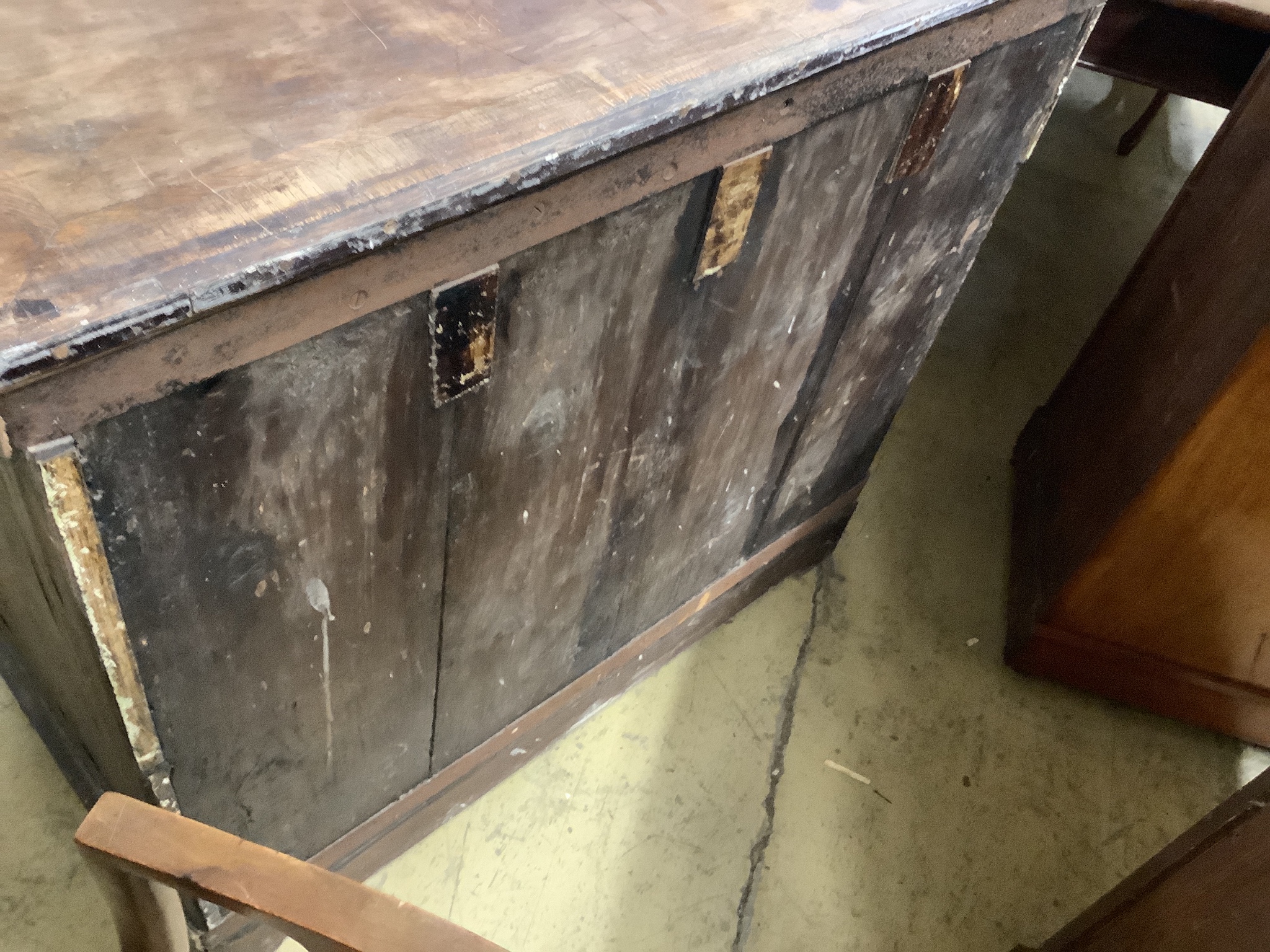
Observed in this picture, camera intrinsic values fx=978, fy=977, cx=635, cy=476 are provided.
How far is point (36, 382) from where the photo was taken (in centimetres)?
54

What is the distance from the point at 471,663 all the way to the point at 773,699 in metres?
0.69

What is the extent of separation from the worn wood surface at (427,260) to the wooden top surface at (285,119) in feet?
0.08

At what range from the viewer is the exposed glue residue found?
861 mm

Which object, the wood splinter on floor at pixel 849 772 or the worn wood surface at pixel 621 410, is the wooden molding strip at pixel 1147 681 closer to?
the wood splinter on floor at pixel 849 772

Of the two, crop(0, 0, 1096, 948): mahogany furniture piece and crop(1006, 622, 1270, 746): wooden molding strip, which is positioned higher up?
crop(0, 0, 1096, 948): mahogany furniture piece

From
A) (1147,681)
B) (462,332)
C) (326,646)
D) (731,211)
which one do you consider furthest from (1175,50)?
(326,646)

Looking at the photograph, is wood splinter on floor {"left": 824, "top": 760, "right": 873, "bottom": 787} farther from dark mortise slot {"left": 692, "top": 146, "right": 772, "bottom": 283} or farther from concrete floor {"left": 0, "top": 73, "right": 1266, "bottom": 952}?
dark mortise slot {"left": 692, "top": 146, "right": 772, "bottom": 283}

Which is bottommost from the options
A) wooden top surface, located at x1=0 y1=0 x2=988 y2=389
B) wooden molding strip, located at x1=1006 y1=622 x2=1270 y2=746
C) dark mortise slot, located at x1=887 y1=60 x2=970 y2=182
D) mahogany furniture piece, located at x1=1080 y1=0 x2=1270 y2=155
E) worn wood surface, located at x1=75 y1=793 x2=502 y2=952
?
wooden molding strip, located at x1=1006 y1=622 x2=1270 y2=746

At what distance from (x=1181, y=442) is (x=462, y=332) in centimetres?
112

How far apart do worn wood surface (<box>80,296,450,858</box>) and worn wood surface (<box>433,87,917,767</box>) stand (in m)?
0.06

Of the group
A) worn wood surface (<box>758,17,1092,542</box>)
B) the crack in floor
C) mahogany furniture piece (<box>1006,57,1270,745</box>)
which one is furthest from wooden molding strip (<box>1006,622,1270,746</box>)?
worn wood surface (<box>758,17,1092,542</box>)

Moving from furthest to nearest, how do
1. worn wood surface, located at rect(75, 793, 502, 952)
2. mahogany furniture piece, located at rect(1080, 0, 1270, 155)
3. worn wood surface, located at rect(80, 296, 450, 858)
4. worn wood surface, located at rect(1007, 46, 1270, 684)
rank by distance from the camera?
1. mahogany furniture piece, located at rect(1080, 0, 1270, 155)
2. worn wood surface, located at rect(1007, 46, 1270, 684)
3. worn wood surface, located at rect(80, 296, 450, 858)
4. worn wood surface, located at rect(75, 793, 502, 952)

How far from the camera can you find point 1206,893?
113 centimetres

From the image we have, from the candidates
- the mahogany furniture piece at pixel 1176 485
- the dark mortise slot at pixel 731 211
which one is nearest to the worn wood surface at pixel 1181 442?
the mahogany furniture piece at pixel 1176 485
